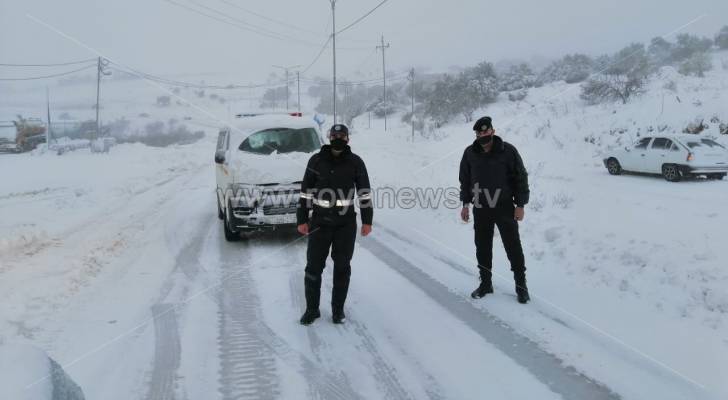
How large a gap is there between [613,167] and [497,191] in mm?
14798

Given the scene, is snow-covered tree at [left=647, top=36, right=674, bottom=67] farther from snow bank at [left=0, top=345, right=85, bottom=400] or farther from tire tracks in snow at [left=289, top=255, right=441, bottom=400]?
snow bank at [left=0, top=345, right=85, bottom=400]

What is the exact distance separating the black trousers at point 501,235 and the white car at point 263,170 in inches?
139

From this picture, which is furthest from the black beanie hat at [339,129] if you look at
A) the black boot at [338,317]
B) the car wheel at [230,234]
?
the car wheel at [230,234]

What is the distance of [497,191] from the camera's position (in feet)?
17.4

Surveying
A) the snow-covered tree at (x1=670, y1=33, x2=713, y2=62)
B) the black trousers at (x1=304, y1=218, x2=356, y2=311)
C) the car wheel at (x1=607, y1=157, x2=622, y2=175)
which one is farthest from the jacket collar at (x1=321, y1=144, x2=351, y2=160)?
the snow-covered tree at (x1=670, y1=33, x2=713, y2=62)

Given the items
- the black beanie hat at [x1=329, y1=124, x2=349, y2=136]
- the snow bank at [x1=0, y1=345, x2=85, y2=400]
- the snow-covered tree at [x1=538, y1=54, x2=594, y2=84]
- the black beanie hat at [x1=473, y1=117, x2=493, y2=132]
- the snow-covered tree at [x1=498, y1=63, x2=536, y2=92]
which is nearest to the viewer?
the snow bank at [x1=0, y1=345, x2=85, y2=400]

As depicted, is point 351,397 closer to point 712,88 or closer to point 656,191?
point 656,191

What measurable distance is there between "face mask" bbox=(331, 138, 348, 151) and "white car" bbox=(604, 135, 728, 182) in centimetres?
1472

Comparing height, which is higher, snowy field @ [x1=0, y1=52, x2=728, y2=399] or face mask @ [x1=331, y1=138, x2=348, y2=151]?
face mask @ [x1=331, y1=138, x2=348, y2=151]

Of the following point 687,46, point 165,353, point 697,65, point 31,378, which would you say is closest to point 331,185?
point 165,353

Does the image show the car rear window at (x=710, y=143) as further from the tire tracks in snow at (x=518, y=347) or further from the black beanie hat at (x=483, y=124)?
the black beanie hat at (x=483, y=124)

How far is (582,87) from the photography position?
102ft

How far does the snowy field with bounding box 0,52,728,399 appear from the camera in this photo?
143 inches

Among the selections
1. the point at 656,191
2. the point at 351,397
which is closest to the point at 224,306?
the point at 351,397
